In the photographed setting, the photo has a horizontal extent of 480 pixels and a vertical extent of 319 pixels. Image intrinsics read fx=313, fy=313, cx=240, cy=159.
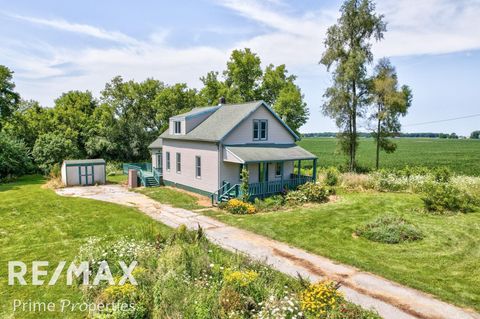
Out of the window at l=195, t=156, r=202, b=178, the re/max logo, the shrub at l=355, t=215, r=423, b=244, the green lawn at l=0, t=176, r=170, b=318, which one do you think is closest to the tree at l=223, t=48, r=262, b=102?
the window at l=195, t=156, r=202, b=178

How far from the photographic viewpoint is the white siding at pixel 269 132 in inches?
826

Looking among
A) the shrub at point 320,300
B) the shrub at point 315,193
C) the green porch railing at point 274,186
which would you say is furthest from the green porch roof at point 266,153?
the shrub at point 320,300

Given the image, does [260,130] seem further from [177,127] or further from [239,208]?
[239,208]

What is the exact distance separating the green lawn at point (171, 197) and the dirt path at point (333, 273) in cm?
212

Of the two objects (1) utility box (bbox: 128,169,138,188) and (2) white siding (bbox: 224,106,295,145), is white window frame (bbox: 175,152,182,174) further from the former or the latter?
(2) white siding (bbox: 224,106,295,145)

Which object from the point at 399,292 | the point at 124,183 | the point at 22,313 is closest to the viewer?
the point at 22,313

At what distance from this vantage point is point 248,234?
1334 cm

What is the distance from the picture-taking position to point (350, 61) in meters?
27.0

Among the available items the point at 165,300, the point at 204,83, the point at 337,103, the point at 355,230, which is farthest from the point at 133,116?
the point at 165,300

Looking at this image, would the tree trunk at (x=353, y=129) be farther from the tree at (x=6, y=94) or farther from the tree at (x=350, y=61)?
the tree at (x=6, y=94)

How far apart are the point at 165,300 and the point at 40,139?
3162 cm

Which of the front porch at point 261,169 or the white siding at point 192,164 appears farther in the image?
the white siding at point 192,164

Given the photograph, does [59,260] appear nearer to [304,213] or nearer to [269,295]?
[269,295]

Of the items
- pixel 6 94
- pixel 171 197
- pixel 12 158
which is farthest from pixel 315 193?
pixel 6 94
